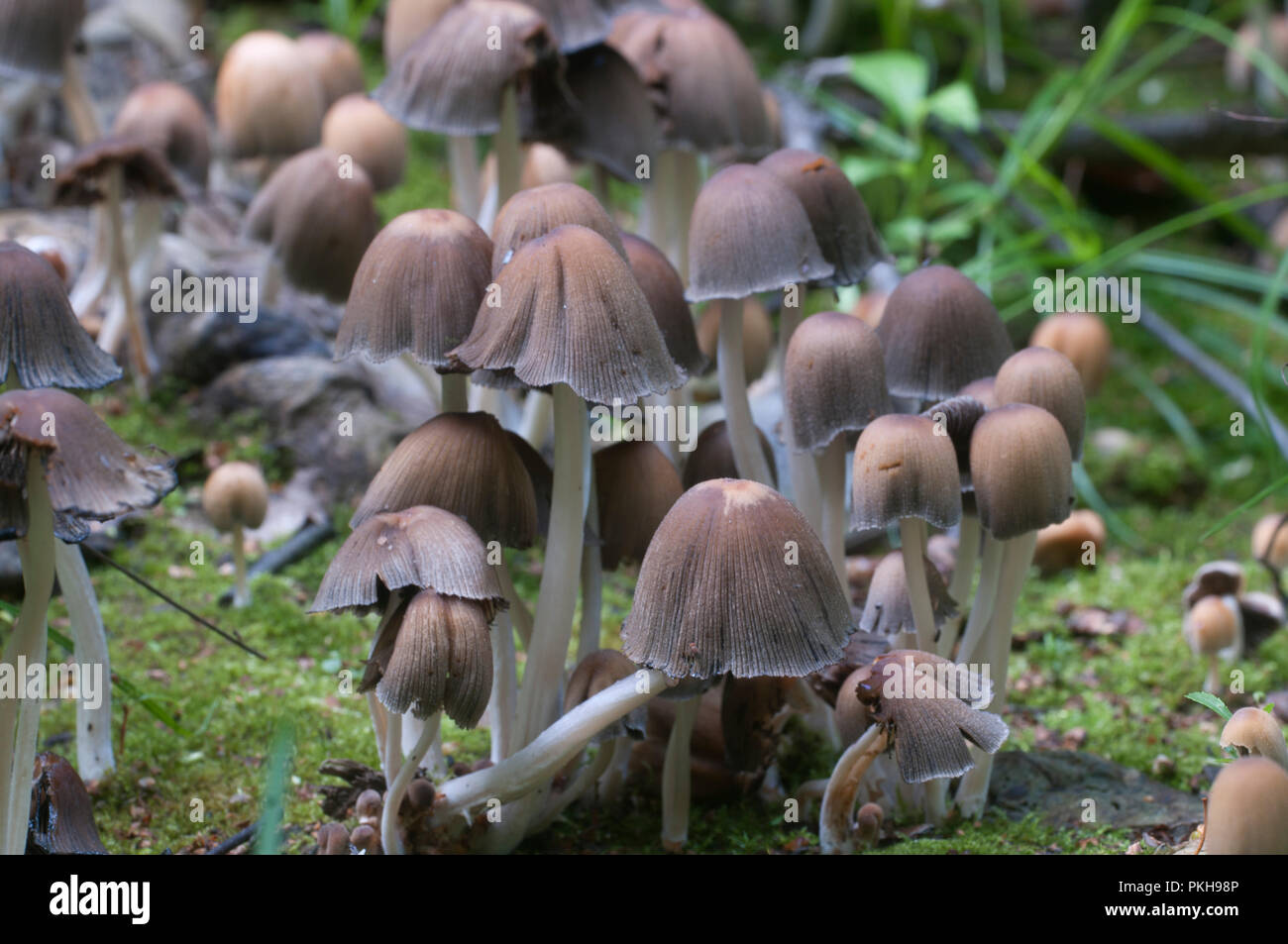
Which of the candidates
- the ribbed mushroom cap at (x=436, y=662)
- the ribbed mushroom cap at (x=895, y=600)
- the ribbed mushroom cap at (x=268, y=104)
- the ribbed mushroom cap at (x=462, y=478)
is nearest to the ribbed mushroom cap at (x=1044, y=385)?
the ribbed mushroom cap at (x=895, y=600)

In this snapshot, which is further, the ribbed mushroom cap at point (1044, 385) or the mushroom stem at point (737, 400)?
Result: the mushroom stem at point (737, 400)

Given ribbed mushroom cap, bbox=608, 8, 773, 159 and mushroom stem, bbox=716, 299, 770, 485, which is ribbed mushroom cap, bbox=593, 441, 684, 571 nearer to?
mushroom stem, bbox=716, 299, 770, 485

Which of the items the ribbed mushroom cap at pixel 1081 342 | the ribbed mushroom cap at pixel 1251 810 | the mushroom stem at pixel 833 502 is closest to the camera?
the ribbed mushroom cap at pixel 1251 810

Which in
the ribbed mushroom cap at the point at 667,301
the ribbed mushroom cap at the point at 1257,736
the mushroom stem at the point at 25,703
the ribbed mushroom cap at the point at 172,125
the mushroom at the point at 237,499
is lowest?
the ribbed mushroom cap at the point at 1257,736

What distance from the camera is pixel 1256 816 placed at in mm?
1474

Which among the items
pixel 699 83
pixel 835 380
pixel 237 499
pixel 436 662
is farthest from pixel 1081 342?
pixel 436 662

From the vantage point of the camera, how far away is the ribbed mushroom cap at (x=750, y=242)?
2086 mm

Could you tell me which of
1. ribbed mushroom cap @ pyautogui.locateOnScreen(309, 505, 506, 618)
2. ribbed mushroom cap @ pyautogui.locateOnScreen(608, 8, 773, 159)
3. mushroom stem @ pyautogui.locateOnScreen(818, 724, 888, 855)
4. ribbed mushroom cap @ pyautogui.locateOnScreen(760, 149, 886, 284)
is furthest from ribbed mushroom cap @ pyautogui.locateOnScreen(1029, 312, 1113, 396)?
ribbed mushroom cap @ pyautogui.locateOnScreen(309, 505, 506, 618)

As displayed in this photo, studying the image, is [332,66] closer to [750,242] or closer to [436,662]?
[750,242]

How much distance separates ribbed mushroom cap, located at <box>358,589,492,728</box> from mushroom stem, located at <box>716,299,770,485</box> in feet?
2.42

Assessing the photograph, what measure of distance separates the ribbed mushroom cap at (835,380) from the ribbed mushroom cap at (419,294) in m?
0.54

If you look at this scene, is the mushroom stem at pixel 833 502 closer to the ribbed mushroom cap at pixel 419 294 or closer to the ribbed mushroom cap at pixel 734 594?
the ribbed mushroom cap at pixel 734 594

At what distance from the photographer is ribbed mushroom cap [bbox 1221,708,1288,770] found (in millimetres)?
1669
